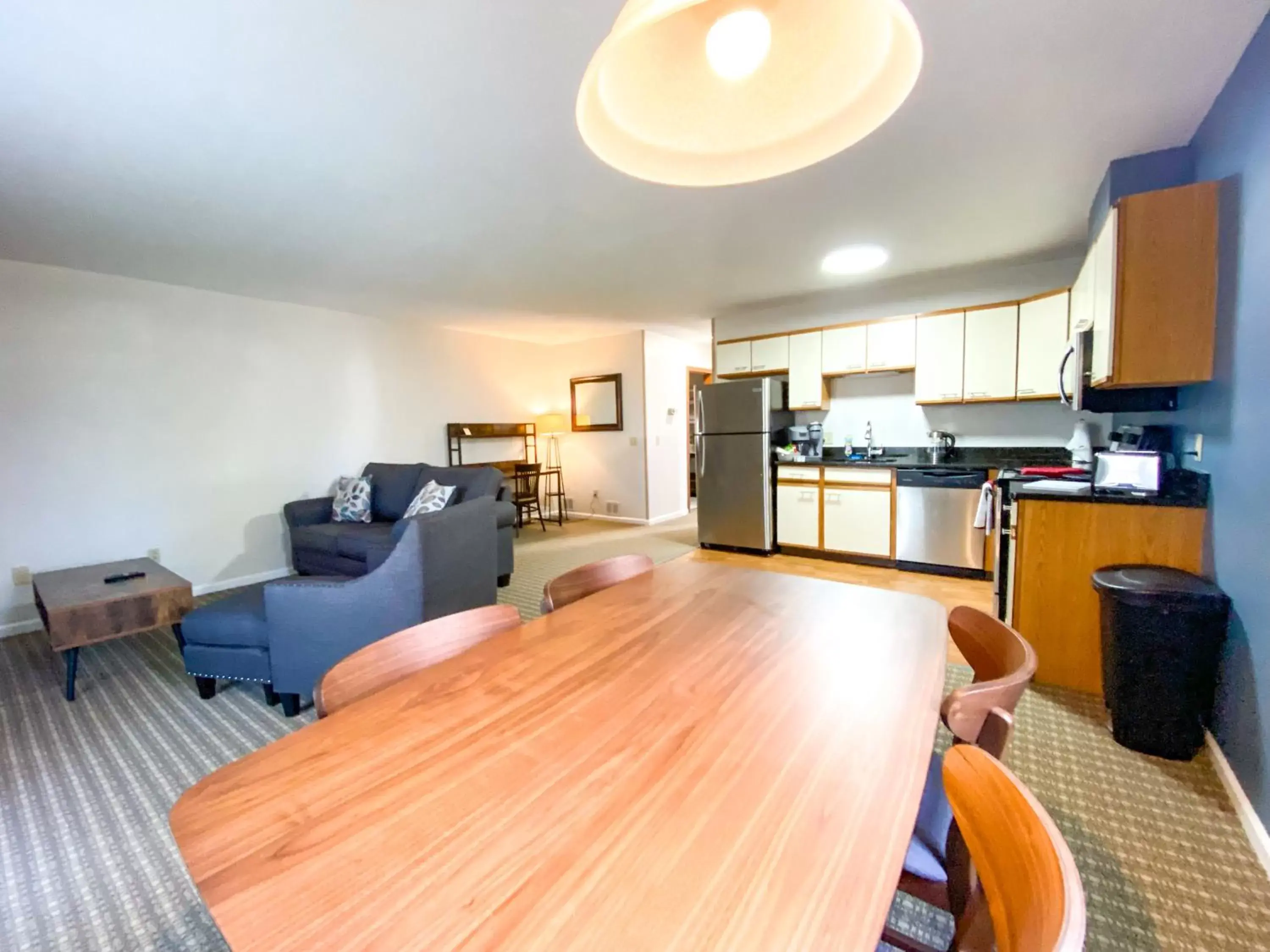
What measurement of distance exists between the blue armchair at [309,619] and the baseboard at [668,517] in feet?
13.4

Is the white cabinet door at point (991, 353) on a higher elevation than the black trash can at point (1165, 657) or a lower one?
higher

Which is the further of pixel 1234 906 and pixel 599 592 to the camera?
pixel 599 592

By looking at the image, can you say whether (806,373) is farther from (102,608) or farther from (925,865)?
(102,608)

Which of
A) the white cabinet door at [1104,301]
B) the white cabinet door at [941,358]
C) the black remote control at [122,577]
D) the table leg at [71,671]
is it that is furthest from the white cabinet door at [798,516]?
the table leg at [71,671]

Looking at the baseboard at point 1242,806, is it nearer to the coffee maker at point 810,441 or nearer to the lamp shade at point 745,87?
the lamp shade at point 745,87

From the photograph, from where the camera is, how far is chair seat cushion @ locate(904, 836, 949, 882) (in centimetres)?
93

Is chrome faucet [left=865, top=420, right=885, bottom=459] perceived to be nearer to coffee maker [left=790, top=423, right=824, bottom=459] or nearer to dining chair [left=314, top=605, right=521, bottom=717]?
coffee maker [left=790, top=423, right=824, bottom=459]

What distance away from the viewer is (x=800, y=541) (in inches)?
185

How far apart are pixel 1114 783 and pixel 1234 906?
0.48 m

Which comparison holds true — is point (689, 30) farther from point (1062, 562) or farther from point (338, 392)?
point (338, 392)

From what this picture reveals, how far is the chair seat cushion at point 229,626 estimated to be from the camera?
2328 millimetres

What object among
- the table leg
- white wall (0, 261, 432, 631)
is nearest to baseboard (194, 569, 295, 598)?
white wall (0, 261, 432, 631)

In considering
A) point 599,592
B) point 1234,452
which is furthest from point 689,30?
point 1234,452

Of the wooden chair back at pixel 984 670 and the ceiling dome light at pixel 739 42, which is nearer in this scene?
the wooden chair back at pixel 984 670
